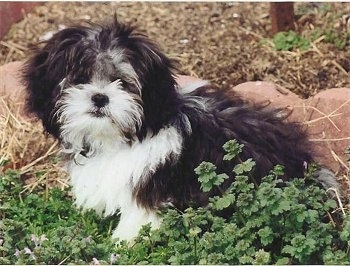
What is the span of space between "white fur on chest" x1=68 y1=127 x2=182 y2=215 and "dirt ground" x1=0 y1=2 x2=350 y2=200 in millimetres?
867

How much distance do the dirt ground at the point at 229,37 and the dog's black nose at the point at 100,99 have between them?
5.98 feet

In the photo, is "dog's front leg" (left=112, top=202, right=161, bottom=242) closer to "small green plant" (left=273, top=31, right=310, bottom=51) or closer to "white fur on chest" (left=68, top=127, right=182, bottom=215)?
"white fur on chest" (left=68, top=127, right=182, bottom=215)

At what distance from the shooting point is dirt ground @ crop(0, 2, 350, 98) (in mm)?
6676

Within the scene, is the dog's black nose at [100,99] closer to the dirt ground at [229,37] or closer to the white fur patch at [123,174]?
the white fur patch at [123,174]

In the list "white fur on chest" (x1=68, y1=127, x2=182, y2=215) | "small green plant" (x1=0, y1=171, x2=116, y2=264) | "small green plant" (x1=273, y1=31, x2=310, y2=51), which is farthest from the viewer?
"small green plant" (x1=273, y1=31, x2=310, y2=51)

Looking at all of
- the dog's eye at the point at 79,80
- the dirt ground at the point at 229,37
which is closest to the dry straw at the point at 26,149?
the dirt ground at the point at 229,37

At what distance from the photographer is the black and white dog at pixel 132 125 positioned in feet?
14.9

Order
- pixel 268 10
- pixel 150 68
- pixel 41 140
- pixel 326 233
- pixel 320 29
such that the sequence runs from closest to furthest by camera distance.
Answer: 1. pixel 326 233
2. pixel 150 68
3. pixel 41 140
4. pixel 320 29
5. pixel 268 10

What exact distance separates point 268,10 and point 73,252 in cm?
388

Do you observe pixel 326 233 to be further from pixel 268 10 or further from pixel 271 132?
pixel 268 10

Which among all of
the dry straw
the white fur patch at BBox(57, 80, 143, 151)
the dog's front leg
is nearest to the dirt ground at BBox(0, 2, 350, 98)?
the dry straw

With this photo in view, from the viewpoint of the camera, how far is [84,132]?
184 inches

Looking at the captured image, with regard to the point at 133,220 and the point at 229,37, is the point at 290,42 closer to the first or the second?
the point at 229,37

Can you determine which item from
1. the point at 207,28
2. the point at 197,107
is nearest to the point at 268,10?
the point at 207,28
